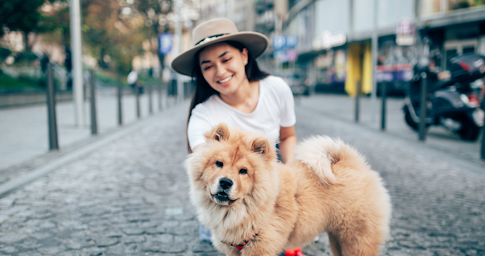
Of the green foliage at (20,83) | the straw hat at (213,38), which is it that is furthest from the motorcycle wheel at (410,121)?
the green foliage at (20,83)

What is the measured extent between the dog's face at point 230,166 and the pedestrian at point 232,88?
486 mm

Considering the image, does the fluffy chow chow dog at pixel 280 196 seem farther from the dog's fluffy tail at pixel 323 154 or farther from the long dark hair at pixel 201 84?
the long dark hair at pixel 201 84

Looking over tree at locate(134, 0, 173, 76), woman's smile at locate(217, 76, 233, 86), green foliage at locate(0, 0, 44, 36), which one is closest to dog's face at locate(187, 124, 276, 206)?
woman's smile at locate(217, 76, 233, 86)

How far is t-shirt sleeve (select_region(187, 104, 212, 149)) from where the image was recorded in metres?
2.63

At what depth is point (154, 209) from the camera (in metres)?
3.90

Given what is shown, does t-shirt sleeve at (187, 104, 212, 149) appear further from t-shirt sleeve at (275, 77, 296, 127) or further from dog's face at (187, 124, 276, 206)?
t-shirt sleeve at (275, 77, 296, 127)

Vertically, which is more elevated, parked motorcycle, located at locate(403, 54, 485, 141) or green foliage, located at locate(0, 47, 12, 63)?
green foliage, located at locate(0, 47, 12, 63)

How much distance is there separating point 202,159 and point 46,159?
4863 millimetres

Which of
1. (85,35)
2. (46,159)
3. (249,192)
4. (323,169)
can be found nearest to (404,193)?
(323,169)

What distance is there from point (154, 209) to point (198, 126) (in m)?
1.57

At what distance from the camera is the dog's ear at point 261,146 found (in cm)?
210

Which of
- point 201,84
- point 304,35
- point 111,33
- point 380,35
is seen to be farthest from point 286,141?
point 304,35

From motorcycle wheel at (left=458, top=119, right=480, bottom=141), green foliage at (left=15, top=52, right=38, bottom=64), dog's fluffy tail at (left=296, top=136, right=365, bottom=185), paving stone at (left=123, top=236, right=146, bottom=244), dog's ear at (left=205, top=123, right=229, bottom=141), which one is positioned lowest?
paving stone at (left=123, top=236, right=146, bottom=244)

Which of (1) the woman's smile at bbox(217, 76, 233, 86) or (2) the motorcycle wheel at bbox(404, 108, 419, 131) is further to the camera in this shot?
(2) the motorcycle wheel at bbox(404, 108, 419, 131)
